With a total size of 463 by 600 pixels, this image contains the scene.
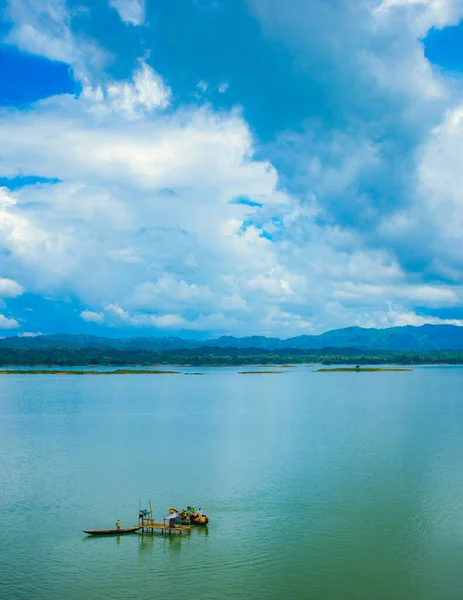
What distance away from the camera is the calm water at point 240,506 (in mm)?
20547

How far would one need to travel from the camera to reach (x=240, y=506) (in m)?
28.6

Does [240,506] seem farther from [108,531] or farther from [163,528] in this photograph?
[108,531]

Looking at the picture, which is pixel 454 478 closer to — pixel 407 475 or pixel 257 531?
pixel 407 475

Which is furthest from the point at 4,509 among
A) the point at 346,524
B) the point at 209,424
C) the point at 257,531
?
the point at 209,424

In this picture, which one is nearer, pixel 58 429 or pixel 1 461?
pixel 1 461

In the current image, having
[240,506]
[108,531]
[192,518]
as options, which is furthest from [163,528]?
[240,506]

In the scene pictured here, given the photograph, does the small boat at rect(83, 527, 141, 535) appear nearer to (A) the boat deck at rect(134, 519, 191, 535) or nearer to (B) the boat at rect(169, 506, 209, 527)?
(A) the boat deck at rect(134, 519, 191, 535)

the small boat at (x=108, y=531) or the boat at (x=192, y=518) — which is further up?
the boat at (x=192, y=518)

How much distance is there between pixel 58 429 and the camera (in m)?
54.1

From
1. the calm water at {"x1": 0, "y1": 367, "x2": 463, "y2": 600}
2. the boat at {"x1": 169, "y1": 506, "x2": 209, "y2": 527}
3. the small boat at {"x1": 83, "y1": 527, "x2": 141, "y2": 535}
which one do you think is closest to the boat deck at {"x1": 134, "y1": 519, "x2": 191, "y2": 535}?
the boat at {"x1": 169, "y1": 506, "x2": 209, "y2": 527}

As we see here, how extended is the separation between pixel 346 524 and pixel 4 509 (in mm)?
17097

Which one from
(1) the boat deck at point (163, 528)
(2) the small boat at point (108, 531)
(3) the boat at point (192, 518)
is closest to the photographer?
(2) the small boat at point (108, 531)

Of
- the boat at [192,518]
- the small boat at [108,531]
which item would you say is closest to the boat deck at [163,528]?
the boat at [192,518]

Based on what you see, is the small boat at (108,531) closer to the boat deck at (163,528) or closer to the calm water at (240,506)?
the calm water at (240,506)
